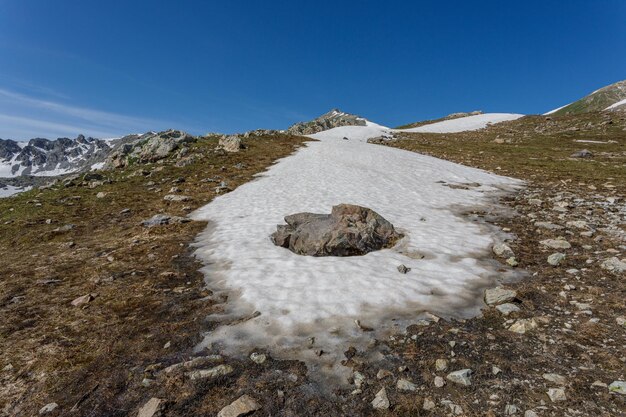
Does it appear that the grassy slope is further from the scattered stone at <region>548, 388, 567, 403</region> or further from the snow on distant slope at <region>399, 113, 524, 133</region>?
the snow on distant slope at <region>399, 113, 524, 133</region>

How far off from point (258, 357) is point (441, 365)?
2956 millimetres

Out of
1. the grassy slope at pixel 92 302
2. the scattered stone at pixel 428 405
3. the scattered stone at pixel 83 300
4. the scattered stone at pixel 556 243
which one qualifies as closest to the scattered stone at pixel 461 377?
the scattered stone at pixel 428 405

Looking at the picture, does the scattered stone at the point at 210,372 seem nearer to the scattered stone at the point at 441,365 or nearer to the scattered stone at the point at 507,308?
the scattered stone at the point at 441,365

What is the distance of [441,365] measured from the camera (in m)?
5.25

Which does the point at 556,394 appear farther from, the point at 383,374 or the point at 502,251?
the point at 502,251

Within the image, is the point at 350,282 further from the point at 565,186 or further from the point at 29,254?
the point at 565,186

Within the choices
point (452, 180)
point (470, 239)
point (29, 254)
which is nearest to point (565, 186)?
point (452, 180)

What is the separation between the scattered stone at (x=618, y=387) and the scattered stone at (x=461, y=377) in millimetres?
1762

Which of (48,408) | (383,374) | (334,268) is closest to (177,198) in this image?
(334,268)

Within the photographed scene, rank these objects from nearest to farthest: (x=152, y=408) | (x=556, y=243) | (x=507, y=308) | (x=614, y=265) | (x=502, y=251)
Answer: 1. (x=152, y=408)
2. (x=507, y=308)
3. (x=614, y=265)
4. (x=502, y=251)
5. (x=556, y=243)

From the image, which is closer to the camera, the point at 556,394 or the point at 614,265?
the point at 556,394

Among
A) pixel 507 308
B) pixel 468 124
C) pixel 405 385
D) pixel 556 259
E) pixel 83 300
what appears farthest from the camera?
pixel 468 124

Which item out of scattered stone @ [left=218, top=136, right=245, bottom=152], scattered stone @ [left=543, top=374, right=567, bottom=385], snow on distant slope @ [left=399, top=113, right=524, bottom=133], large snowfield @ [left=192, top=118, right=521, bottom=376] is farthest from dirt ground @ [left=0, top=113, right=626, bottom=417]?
snow on distant slope @ [left=399, top=113, right=524, bottom=133]

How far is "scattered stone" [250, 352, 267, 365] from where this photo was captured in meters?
5.53
